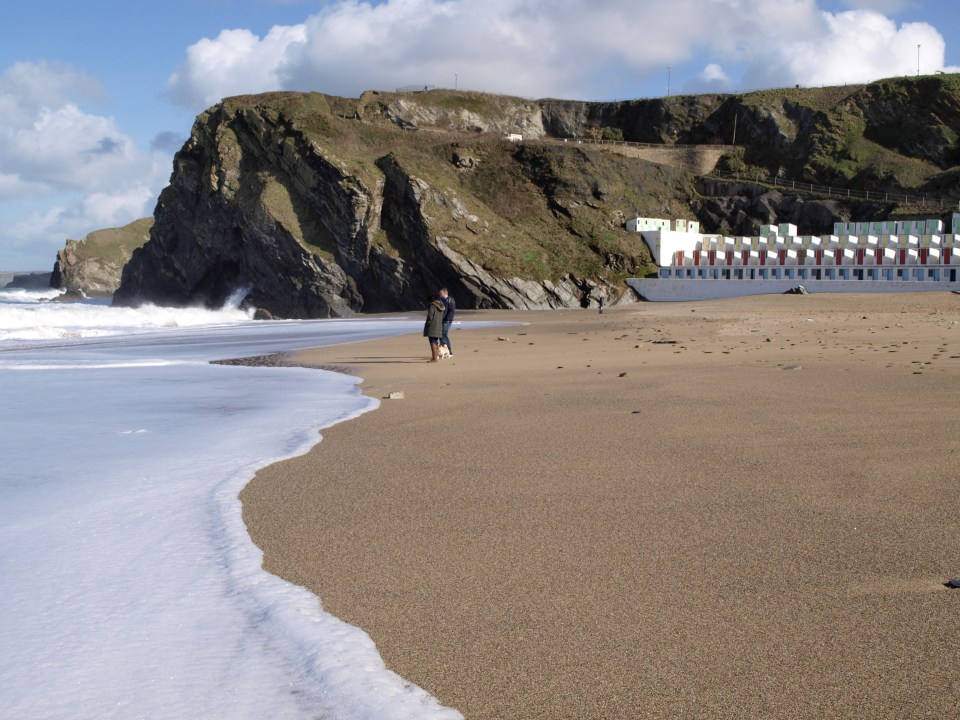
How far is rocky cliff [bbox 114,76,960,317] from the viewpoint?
57438 millimetres

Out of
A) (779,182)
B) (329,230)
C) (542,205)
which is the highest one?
(779,182)

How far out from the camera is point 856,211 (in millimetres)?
68188

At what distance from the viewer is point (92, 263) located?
15400 centimetres

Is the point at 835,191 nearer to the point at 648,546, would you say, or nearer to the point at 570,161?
the point at 570,161

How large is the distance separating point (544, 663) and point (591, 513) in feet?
7.85

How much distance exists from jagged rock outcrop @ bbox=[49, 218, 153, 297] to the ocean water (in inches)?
5533

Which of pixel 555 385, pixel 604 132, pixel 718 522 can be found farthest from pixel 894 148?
pixel 718 522

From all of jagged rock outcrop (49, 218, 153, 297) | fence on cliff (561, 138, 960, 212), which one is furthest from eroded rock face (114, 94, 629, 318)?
jagged rock outcrop (49, 218, 153, 297)

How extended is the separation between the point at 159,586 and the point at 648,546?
293cm

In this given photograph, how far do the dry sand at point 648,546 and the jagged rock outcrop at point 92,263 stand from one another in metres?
143

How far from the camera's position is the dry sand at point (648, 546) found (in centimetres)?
361

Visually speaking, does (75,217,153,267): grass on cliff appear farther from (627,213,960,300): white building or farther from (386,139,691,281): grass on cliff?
(627,213,960,300): white building

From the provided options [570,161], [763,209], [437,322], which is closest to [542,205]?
[570,161]

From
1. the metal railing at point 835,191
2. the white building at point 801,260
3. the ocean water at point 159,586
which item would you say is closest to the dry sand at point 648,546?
the ocean water at point 159,586
